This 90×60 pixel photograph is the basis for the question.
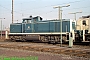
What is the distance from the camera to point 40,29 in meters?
22.6

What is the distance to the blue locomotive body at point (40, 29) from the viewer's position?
2073cm

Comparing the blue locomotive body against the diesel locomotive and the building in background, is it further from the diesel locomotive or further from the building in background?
the building in background

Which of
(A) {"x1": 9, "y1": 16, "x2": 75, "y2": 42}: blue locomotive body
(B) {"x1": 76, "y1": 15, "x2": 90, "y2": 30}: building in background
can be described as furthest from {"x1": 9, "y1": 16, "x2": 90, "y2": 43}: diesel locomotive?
(B) {"x1": 76, "y1": 15, "x2": 90, "y2": 30}: building in background

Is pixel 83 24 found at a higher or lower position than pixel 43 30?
higher

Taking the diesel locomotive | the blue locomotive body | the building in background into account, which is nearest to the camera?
the building in background

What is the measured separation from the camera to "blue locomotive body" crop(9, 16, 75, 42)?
20.7 metres

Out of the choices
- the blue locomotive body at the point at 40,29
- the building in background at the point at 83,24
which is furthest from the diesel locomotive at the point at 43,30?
the building in background at the point at 83,24

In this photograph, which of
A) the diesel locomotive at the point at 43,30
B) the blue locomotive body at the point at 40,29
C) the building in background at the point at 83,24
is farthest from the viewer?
the blue locomotive body at the point at 40,29

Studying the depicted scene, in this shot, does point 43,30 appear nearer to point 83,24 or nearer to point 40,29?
point 40,29

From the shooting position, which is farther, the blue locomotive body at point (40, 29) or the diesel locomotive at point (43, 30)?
the blue locomotive body at point (40, 29)

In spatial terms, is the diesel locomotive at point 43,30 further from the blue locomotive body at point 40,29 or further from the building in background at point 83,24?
the building in background at point 83,24

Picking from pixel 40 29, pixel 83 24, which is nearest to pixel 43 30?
pixel 40 29

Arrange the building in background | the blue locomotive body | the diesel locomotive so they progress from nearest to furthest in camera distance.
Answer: the building in background, the diesel locomotive, the blue locomotive body

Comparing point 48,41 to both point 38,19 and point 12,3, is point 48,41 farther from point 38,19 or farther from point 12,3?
point 12,3
